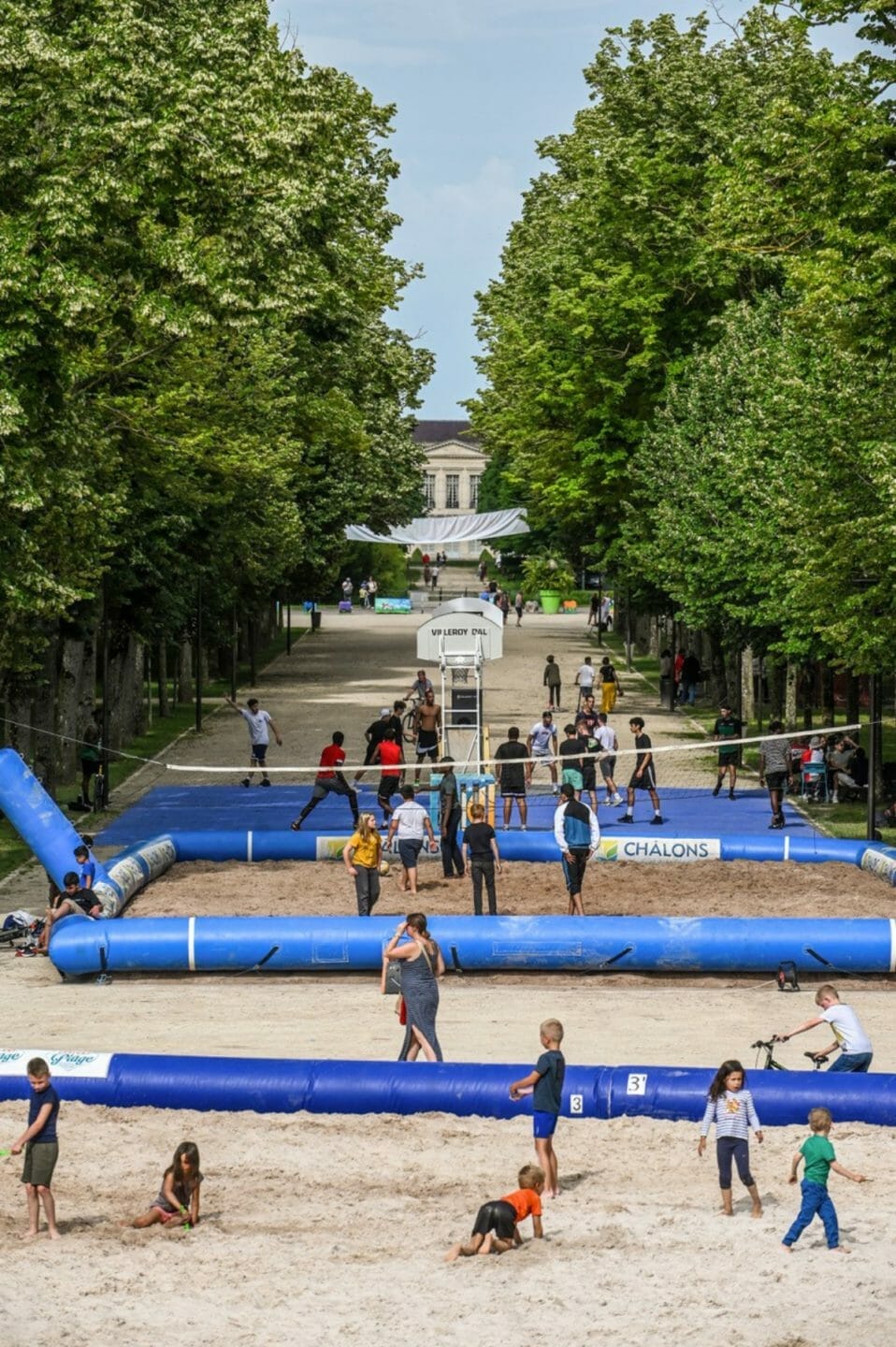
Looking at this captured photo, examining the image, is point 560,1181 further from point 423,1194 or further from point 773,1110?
point 773,1110

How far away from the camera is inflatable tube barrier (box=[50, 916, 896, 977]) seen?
24.3m

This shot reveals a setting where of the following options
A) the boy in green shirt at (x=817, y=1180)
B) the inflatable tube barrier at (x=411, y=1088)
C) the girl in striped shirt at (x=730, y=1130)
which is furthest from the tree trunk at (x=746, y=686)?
the boy in green shirt at (x=817, y=1180)

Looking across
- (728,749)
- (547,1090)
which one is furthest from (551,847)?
(547,1090)

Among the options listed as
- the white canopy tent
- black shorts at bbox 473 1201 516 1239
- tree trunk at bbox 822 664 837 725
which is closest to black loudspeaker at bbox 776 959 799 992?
black shorts at bbox 473 1201 516 1239

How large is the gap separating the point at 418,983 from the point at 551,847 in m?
12.8

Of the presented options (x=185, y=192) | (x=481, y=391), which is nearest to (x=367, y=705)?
(x=185, y=192)

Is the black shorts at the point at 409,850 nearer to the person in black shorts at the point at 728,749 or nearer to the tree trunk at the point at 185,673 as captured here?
the person in black shorts at the point at 728,749

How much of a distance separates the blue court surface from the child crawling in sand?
16.9 m

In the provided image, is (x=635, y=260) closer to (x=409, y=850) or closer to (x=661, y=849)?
(x=661, y=849)

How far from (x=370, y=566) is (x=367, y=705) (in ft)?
155

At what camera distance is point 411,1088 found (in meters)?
18.8

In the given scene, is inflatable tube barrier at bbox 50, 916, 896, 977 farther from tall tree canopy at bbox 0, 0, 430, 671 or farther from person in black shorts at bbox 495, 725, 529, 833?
person in black shorts at bbox 495, 725, 529, 833

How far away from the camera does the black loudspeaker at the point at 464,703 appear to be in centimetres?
3869

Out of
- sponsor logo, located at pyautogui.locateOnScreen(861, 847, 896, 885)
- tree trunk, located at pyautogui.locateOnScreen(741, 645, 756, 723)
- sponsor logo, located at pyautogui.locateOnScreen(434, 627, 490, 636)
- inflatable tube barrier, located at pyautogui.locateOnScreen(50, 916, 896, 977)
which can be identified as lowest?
inflatable tube barrier, located at pyautogui.locateOnScreen(50, 916, 896, 977)
